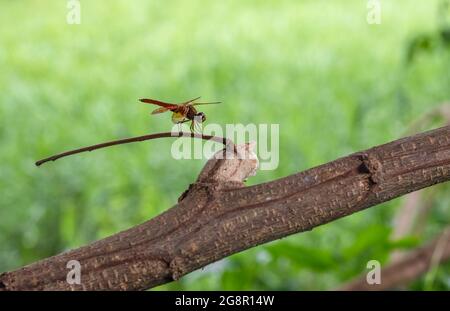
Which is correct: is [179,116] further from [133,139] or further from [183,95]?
[183,95]

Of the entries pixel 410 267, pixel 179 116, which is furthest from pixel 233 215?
pixel 410 267

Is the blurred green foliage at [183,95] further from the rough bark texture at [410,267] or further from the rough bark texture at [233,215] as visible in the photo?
the rough bark texture at [233,215]

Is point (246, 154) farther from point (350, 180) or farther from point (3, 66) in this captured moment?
point (3, 66)

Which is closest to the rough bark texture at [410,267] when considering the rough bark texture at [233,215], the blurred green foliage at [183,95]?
the blurred green foliage at [183,95]
